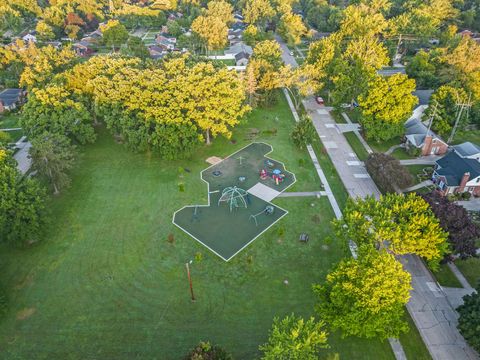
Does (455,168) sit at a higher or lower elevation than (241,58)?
higher

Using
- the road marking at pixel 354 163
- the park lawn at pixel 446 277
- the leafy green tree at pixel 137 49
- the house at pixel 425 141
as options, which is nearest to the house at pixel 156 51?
the leafy green tree at pixel 137 49

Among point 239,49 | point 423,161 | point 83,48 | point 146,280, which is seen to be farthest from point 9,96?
point 423,161

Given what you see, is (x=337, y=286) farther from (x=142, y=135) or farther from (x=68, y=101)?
(x=68, y=101)

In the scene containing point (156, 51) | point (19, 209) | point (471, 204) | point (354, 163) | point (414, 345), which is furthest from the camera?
point (156, 51)

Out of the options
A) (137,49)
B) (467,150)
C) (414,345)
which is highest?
(137,49)

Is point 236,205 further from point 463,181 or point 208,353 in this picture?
point 463,181

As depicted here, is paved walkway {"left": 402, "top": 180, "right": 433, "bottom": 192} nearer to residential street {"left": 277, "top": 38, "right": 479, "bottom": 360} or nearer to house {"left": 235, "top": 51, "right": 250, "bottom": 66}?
residential street {"left": 277, "top": 38, "right": 479, "bottom": 360}

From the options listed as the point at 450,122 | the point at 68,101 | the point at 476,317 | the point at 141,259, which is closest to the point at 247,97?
the point at 68,101

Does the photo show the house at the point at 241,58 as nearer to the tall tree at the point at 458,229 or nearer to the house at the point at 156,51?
the house at the point at 156,51
